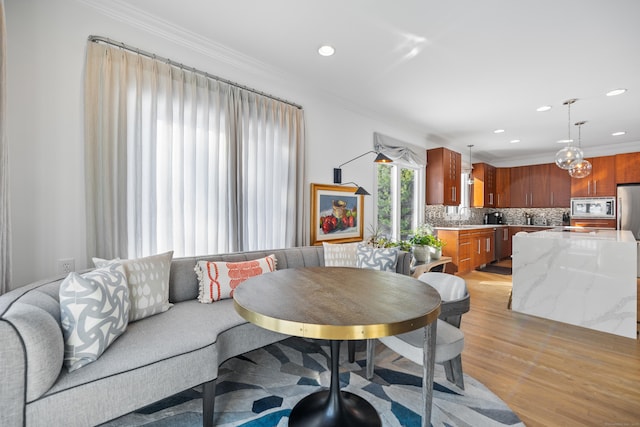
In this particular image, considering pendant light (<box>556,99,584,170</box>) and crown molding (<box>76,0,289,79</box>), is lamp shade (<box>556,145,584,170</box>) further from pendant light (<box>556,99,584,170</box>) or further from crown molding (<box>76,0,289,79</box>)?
crown molding (<box>76,0,289,79</box>)

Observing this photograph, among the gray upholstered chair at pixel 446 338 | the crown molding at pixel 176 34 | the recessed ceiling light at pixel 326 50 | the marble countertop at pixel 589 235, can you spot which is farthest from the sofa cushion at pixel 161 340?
the marble countertop at pixel 589 235

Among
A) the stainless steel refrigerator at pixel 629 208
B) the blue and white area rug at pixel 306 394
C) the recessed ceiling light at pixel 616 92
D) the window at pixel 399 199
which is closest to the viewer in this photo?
the blue and white area rug at pixel 306 394

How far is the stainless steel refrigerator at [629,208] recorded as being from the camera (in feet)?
17.5

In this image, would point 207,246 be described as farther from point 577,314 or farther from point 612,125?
point 612,125

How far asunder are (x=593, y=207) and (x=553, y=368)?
5579 millimetres

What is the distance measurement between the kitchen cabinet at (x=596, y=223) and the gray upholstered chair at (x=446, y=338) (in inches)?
244

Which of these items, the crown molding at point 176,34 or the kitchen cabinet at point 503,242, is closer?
the crown molding at point 176,34

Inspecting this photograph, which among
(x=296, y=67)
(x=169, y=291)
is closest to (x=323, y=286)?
(x=169, y=291)

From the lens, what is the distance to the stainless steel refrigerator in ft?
17.5

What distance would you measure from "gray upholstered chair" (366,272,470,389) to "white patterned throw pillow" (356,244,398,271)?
0.68 metres

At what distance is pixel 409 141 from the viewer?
494 cm

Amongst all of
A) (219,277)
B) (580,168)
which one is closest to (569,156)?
(580,168)

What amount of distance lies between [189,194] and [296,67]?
5.47 feet

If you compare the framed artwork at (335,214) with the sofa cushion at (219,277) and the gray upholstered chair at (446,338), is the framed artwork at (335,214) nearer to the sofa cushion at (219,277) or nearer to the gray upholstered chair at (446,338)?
the sofa cushion at (219,277)
